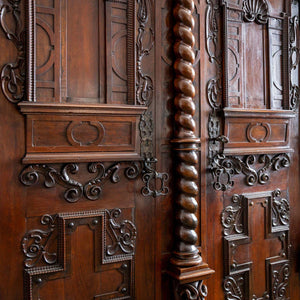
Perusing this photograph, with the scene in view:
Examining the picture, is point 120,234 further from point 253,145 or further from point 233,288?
point 253,145

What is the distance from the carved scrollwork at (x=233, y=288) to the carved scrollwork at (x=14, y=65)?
1.50 m

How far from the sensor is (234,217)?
1.91 metres

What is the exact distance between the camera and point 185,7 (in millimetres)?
1674

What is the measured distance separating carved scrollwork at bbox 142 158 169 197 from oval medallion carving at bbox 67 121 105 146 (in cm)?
27

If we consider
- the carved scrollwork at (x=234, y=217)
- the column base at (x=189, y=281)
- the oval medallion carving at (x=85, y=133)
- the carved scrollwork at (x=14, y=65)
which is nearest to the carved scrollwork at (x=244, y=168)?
the carved scrollwork at (x=234, y=217)

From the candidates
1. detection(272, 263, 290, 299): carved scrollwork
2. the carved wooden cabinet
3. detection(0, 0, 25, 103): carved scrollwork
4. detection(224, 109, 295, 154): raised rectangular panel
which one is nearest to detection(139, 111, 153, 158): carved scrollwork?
the carved wooden cabinet

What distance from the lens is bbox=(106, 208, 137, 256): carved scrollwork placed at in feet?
5.17

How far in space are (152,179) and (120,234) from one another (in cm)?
32

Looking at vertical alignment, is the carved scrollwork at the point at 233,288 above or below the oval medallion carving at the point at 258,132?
below

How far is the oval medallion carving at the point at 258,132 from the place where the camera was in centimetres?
194

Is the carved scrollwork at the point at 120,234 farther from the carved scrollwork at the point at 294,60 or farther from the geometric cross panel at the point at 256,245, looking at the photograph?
the carved scrollwork at the point at 294,60

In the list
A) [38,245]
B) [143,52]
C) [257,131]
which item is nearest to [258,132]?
[257,131]

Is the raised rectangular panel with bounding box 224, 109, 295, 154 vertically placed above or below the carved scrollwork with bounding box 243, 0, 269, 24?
below

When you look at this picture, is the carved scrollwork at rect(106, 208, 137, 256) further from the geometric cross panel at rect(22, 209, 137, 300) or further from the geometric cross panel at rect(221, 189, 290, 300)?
the geometric cross panel at rect(221, 189, 290, 300)
